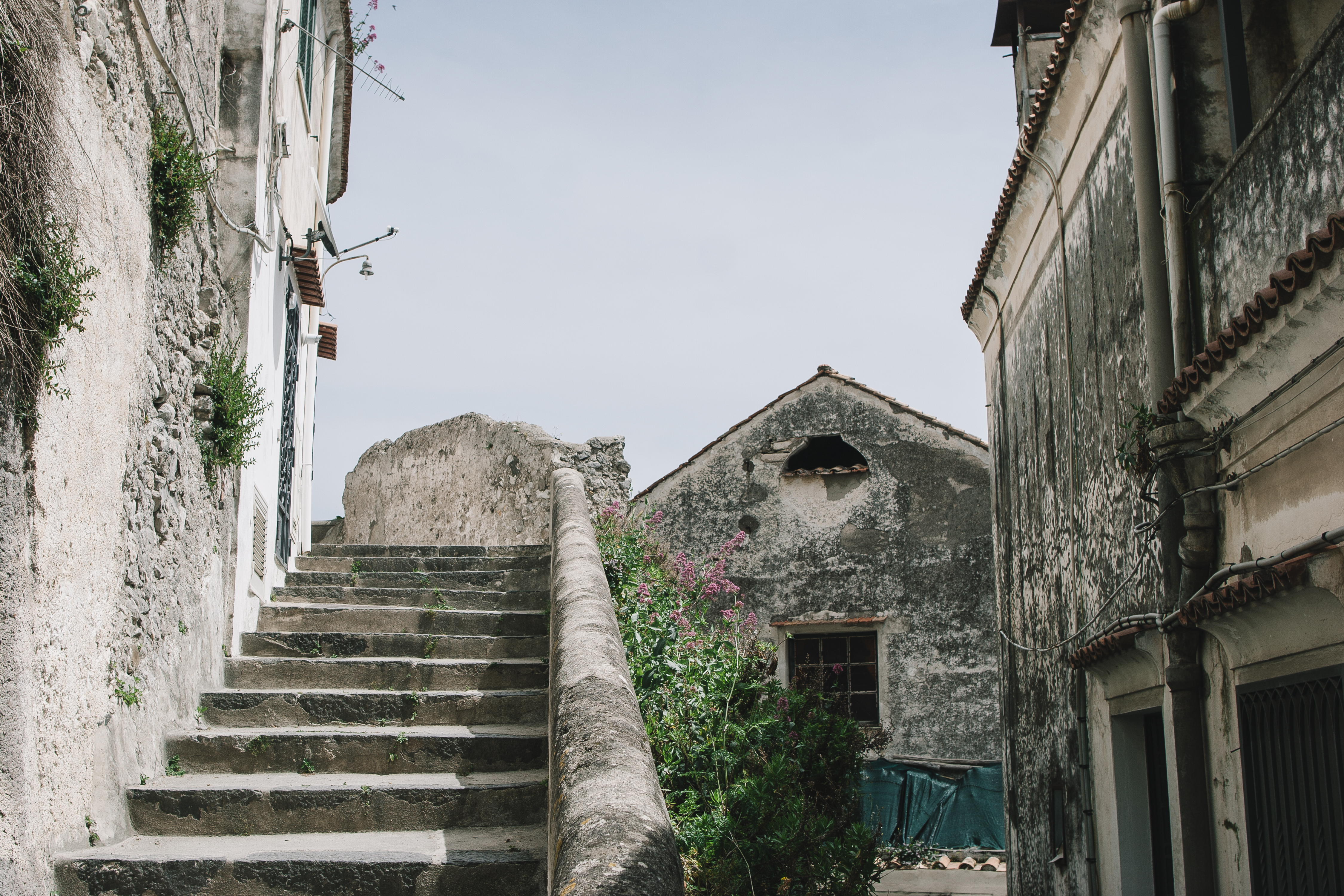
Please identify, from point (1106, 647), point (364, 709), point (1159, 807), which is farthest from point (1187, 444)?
point (364, 709)

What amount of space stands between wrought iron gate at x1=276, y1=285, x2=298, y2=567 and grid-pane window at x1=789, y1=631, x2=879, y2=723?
24.0 ft

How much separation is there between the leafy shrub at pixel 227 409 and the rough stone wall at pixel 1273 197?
178 inches

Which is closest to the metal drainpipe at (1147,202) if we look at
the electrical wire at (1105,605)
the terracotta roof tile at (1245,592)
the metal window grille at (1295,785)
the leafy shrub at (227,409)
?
the electrical wire at (1105,605)

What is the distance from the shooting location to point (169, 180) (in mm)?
4656

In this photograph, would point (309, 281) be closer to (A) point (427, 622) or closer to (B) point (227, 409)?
(B) point (227, 409)

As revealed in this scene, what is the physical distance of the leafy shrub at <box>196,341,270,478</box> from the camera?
542 centimetres

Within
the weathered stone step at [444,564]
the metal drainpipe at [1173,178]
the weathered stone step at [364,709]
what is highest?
the metal drainpipe at [1173,178]

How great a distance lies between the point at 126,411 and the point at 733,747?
3.53 metres

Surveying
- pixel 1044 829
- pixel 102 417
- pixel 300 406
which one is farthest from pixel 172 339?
pixel 1044 829

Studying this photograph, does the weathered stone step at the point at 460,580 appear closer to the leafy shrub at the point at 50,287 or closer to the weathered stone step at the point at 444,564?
the weathered stone step at the point at 444,564

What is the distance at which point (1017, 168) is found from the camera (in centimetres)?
695

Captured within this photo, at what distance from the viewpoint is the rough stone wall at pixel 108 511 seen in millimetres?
3350

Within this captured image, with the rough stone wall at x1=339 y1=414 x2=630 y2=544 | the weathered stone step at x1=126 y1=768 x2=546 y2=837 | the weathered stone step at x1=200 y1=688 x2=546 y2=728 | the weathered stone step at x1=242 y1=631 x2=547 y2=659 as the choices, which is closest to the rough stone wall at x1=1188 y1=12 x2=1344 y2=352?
the weathered stone step at x1=126 y1=768 x2=546 y2=837

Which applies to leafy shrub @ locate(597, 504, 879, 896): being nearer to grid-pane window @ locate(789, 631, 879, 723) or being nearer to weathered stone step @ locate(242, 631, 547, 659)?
weathered stone step @ locate(242, 631, 547, 659)
